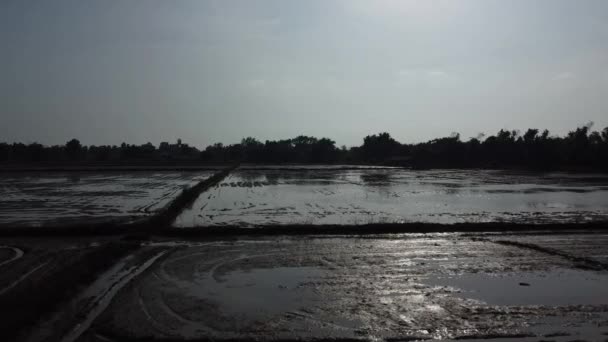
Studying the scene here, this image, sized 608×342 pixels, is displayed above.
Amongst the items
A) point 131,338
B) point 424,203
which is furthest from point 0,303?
point 424,203

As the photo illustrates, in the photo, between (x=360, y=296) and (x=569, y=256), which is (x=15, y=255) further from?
(x=569, y=256)

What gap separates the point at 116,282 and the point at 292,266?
2805 mm

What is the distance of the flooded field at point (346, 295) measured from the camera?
4.98 m

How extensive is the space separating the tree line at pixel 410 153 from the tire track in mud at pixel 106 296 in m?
49.6

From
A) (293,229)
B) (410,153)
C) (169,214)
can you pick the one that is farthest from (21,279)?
(410,153)

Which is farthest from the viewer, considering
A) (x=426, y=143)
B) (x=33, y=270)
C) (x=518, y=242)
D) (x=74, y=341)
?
(x=426, y=143)

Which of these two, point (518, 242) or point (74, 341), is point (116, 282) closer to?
point (74, 341)

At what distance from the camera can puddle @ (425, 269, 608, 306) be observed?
6.09 metres

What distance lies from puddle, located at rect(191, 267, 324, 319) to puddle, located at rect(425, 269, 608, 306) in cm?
192

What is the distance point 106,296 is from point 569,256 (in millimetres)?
7994

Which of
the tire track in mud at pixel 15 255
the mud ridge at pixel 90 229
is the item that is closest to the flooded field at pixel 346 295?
the tire track in mud at pixel 15 255

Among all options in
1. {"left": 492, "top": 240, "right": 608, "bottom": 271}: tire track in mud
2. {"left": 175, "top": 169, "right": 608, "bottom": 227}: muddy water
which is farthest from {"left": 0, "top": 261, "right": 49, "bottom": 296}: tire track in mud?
{"left": 492, "top": 240, "right": 608, "bottom": 271}: tire track in mud

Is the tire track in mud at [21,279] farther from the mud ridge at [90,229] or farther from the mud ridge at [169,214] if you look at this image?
the mud ridge at [169,214]

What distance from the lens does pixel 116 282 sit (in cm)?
702
